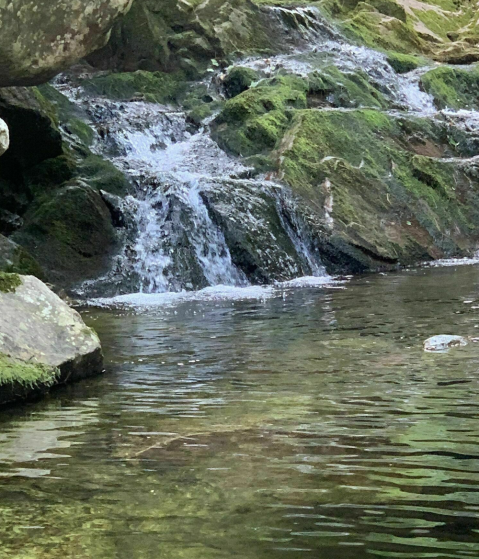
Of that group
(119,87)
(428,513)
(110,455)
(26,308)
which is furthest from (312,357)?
(119,87)

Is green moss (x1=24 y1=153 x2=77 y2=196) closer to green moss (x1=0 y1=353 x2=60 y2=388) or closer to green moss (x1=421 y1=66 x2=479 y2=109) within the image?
green moss (x1=0 y1=353 x2=60 y2=388)

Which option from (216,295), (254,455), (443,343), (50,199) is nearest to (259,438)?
(254,455)

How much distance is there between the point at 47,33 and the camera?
7.49 metres

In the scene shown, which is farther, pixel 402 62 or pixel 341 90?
pixel 402 62

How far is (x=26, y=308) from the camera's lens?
21.1 ft

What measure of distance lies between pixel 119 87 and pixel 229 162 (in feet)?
17.6

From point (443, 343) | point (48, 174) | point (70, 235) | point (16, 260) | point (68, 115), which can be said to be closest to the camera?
point (443, 343)

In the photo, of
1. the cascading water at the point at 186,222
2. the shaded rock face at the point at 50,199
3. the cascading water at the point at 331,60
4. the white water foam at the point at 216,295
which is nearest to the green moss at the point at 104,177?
the shaded rock face at the point at 50,199

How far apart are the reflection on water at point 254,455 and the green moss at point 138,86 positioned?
1448 cm

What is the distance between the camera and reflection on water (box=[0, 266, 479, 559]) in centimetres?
296

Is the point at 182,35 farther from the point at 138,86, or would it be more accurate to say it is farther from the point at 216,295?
the point at 216,295

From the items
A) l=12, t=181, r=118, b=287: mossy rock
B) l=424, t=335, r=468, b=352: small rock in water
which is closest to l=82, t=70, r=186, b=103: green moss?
l=12, t=181, r=118, b=287: mossy rock

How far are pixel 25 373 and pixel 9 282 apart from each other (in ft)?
4.03

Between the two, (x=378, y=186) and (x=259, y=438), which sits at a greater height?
(x=378, y=186)
